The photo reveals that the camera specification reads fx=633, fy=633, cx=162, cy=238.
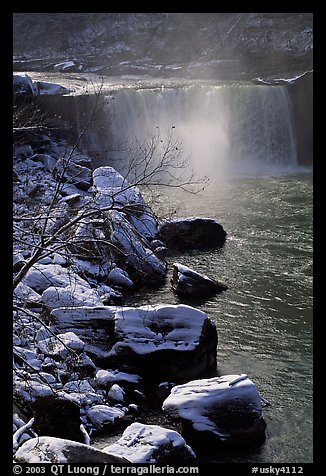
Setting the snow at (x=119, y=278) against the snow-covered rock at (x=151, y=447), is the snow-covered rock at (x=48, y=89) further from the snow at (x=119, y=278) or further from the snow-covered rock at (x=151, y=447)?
the snow-covered rock at (x=151, y=447)

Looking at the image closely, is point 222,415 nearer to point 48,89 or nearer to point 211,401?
point 211,401

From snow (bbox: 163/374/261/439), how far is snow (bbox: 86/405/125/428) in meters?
0.62

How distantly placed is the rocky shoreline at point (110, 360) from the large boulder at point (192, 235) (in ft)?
4.98

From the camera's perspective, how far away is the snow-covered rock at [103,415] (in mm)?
7449

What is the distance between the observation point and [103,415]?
7.54 m

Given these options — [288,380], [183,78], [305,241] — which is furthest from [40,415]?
[183,78]

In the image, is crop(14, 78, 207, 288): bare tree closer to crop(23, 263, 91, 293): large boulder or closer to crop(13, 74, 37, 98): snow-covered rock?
crop(23, 263, 91, 293): large boulder

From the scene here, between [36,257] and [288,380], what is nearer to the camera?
[36,257]

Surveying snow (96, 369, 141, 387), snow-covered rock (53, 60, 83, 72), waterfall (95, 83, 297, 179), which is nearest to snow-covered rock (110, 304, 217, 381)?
snow (96, 369, 141, 387)

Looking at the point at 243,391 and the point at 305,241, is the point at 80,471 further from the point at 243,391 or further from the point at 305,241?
the point at 305,241

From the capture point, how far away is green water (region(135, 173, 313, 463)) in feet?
25.2

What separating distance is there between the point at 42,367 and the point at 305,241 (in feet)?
27.8

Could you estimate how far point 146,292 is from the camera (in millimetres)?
11953

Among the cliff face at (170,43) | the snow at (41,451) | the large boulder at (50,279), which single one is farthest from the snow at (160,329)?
the cliff face at (170,43)
